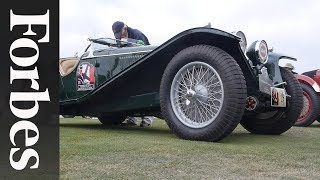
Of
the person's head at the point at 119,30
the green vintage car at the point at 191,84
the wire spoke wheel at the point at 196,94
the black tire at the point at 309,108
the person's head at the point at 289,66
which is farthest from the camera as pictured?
the black tire at the point at 309,108

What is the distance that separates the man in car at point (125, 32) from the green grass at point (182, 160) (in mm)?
2617

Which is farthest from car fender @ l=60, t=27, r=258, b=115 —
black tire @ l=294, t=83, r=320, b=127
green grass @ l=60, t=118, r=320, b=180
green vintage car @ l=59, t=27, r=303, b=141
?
black tire @ l=294, t=83, r=320, b=127

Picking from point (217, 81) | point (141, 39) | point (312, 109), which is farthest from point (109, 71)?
point (312, 109)

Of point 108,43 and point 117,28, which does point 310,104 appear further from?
point 108,43

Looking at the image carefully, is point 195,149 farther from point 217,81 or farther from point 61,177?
point 61,177

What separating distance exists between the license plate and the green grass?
87 centimetres

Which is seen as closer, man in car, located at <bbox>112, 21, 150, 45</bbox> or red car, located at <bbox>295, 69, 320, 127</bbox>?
man in car, located at <bbox>112, 21, 150, 45</bbox>

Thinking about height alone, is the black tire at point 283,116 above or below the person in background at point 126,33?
below

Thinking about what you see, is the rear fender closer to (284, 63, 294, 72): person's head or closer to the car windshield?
(284, 63, 294, 72): person's head

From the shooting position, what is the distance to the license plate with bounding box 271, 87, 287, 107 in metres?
5.15

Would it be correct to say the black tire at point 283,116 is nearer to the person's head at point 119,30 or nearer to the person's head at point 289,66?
the person's head at point 289,66

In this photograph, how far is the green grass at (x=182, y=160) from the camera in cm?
284

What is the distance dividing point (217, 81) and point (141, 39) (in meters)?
2.53

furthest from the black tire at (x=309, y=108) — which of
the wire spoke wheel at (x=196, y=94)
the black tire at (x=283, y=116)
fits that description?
the wire spoke wheel at (x=196, y=94)
